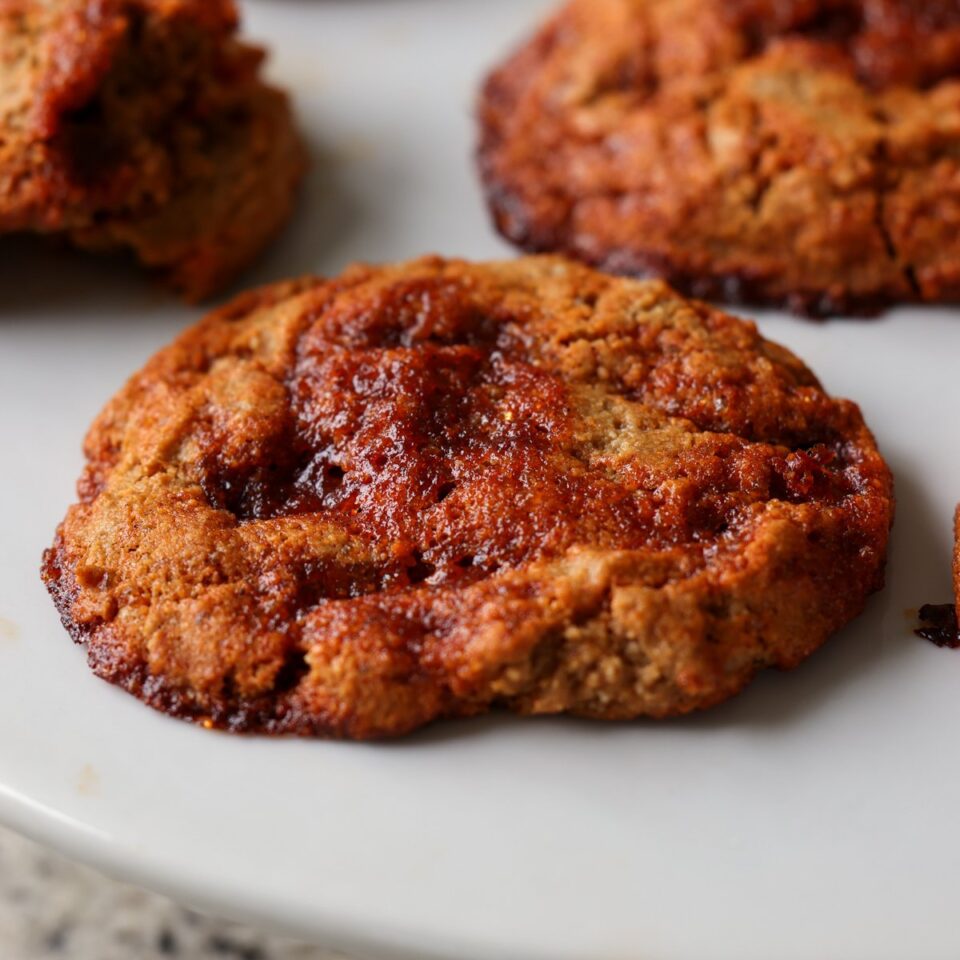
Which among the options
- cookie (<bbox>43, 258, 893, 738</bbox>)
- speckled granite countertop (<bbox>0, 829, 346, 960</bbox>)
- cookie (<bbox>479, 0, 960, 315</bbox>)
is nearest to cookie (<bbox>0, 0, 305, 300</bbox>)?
cookie (<bbox>43, 258, 893, 738</bbox>)

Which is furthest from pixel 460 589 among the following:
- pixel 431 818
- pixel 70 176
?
pixel 70 176

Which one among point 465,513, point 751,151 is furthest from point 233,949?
point 751,151

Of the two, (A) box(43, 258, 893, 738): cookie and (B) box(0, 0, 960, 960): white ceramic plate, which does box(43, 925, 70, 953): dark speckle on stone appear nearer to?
(B) box(0, 0, 960, 960): white ceramic plate

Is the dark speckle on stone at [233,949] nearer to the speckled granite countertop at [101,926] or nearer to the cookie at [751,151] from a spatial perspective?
the speckled granite countertop at [101,926]

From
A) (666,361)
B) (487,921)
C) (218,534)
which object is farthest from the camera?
(666,361)

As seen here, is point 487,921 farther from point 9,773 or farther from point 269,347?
point 269,347

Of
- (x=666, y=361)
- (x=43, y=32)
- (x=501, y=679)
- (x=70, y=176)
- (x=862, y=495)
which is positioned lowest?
(x=501, y=679)

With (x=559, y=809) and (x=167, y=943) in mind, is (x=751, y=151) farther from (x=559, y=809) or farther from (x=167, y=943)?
(x=167, y=943)
